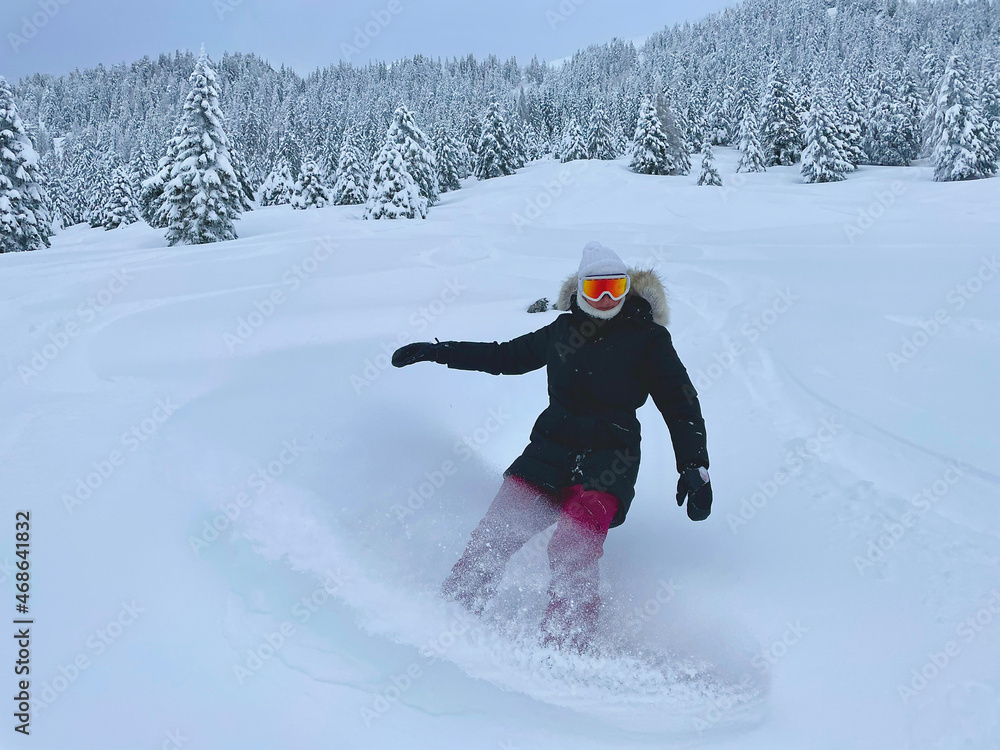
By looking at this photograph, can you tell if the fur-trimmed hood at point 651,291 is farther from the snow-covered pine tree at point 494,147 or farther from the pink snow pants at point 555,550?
the snow-covered pine tree at point 494,147

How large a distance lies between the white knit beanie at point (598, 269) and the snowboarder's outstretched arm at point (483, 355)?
0.41 meters

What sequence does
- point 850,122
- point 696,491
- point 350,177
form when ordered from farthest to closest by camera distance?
1. point 350,177
2. point 850,122
3. point 696,491

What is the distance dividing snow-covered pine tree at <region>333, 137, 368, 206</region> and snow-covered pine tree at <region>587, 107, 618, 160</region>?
20670 mm

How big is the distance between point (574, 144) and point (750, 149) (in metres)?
14.9

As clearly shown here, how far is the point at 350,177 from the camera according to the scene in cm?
3825

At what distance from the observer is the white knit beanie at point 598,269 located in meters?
2.92

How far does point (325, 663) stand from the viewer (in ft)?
7.86

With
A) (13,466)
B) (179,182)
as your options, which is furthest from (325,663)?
(179,182)

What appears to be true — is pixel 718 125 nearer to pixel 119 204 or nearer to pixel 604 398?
pixel 119 204

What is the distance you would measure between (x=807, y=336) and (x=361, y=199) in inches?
1421

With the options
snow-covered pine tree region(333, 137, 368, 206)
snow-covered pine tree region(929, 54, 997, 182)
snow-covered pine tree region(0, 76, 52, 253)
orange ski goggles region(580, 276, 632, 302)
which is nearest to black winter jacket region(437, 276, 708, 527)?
orange ski goggles region(580, 276, 632, 302)

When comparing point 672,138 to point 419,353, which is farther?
point 672,138

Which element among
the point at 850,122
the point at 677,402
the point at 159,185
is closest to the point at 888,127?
the point at 850,122

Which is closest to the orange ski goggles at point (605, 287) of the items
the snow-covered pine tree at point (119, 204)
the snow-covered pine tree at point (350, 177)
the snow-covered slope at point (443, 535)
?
the snow-covered slope at point (443, 535)
